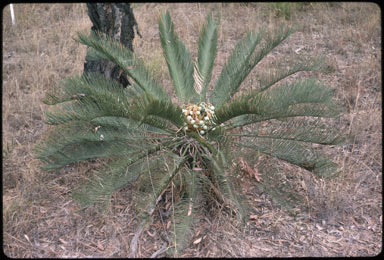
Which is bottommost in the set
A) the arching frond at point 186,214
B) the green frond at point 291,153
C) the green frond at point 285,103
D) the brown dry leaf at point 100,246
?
the brown dry leaf at point 100,246

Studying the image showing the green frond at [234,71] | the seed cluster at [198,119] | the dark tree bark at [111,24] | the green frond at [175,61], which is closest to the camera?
the seed cluster at [198,119]

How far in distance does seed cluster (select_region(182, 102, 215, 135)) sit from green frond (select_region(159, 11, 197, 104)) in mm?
387

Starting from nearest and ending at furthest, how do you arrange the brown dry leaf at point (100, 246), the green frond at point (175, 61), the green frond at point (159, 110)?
the green frond at point (159, 110)
the brown dry leaf at point (100, 246)
the green frond at point (175, 61)

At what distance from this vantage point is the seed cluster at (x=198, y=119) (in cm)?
327

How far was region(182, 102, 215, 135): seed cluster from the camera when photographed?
3.27m

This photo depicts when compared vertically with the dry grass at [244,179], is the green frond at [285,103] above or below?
above

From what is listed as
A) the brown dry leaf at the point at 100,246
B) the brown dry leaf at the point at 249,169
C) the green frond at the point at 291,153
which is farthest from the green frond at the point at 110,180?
the green frond at the point at 291,153

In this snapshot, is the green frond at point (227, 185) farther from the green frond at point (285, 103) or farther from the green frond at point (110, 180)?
the green frond at point (110, 180)

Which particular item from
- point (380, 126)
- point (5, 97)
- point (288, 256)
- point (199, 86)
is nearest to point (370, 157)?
point (380, 126)

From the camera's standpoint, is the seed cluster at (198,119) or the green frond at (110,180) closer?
the green frond at (110,180)

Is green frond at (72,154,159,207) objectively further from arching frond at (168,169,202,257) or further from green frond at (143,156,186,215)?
arching frond at (168,169,202,257)

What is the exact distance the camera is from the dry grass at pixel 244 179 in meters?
3.08

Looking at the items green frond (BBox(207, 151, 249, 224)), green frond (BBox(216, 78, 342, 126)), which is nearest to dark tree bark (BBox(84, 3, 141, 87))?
green frond (BBox(216, 78, 342, 126))

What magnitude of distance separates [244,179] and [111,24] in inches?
77.8
